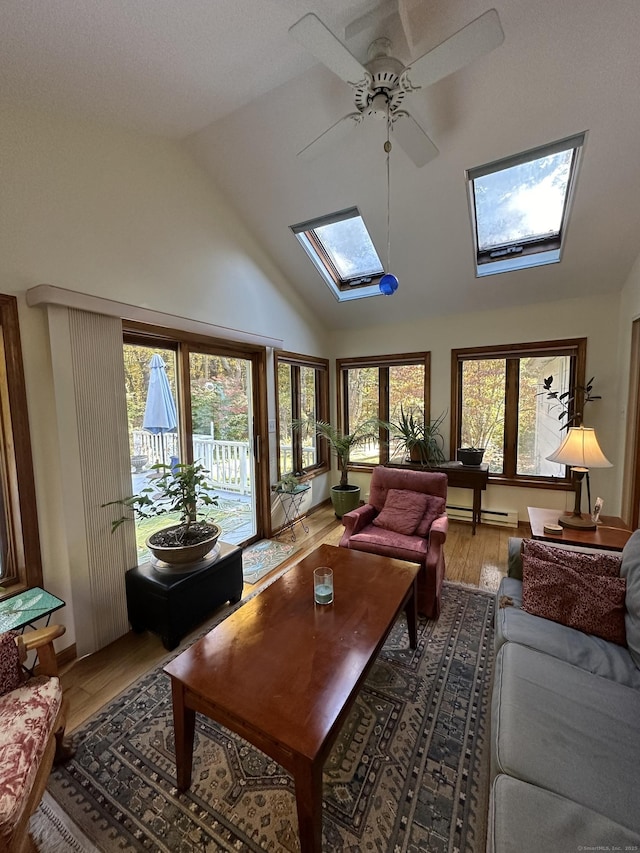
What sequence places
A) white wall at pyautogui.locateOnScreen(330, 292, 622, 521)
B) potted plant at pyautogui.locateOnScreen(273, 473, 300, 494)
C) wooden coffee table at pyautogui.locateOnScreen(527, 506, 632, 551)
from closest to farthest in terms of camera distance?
wooden coffee table at pyautogui.locateOnScreen(527, 506, 632, 551) → white wall at pyautogui.locateOnScreen(330, 292, 622, 521) → potted plant at pyautogui.locateOnScreen(273, 473, 300, 494)

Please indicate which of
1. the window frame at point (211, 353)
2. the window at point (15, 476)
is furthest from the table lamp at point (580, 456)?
the window at point (15, 476)

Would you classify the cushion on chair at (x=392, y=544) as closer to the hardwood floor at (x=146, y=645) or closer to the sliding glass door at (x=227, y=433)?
the hardwood floor at (x=146, y=645)

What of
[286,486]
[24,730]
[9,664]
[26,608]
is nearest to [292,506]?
[286,486]

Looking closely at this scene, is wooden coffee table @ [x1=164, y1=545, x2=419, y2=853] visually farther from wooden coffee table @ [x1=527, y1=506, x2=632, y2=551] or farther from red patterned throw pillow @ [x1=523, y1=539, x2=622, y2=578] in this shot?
wooden coffee table @ [x1=527, y1=506, x2=632, y2=551]

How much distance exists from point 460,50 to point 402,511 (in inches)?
108

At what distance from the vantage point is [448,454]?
4426mm

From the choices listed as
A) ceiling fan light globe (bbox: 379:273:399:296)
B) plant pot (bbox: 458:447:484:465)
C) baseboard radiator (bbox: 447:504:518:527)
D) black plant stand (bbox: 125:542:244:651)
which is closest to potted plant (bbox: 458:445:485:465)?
plant pot (bbox: 458:447:484:465)

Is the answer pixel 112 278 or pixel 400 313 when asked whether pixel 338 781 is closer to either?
pixel 112 278

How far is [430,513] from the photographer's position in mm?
2957

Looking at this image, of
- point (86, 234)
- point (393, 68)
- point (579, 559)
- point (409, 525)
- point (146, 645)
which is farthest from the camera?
point (409, 525)

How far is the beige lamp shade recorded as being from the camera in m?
2.42

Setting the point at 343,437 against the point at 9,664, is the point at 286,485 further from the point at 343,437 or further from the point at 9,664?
the point at 9,664

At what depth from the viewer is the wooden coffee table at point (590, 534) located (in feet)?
7.44

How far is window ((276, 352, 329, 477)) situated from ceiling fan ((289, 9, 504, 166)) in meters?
2.40
